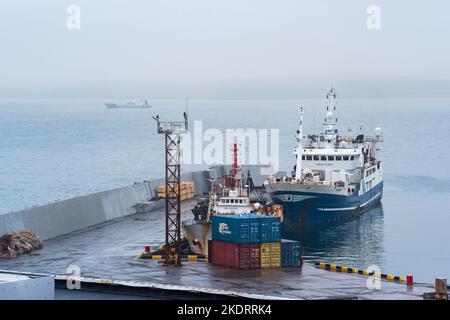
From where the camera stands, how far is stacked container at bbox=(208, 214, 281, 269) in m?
55.4

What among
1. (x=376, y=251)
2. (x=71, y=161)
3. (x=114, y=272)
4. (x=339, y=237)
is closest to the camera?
(x=114, y=272)

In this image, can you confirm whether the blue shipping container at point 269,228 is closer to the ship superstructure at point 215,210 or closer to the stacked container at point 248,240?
the stacked container at point 248,240

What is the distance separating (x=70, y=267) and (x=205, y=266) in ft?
23.7

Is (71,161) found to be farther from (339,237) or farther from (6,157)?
(339,237)

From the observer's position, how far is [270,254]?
56.4 metres

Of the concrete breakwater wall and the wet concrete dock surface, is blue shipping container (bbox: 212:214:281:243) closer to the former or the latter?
the wet concrete dock surface

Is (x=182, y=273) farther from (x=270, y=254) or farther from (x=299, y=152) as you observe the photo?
(x=299, y=152)

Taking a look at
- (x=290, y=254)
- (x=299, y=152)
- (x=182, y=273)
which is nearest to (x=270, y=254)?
(x=290, y=254)

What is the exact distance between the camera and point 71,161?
187 meters

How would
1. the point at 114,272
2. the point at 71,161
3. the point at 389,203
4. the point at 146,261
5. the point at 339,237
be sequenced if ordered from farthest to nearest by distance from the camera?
the point at 71,161 < the point at 389,203 < the point at 339,237 < the point at 146,261 < the point at 114,272

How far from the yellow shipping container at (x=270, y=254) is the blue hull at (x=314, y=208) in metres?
30.2

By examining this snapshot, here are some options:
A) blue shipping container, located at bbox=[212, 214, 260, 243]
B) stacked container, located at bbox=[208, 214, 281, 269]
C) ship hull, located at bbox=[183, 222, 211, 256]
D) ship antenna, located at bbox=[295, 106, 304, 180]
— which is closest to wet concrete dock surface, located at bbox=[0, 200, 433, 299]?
stacked container, located at bbox=[208, 214, 281, 269]

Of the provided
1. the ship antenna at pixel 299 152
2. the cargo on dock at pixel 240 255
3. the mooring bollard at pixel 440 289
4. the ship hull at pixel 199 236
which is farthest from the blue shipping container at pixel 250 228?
the ship antenna at pixel 299 152

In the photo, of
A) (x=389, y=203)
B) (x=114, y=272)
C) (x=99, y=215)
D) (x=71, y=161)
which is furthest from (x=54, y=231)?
(x=71, y=161)
